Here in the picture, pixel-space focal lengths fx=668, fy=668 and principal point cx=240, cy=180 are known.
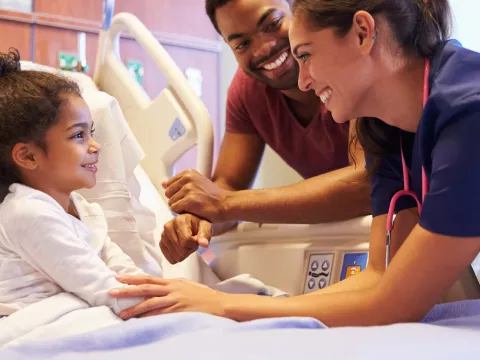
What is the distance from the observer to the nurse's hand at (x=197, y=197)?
193cm

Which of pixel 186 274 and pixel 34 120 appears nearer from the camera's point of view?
pixel 34 120

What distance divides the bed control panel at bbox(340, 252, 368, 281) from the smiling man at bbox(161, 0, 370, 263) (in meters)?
0.12

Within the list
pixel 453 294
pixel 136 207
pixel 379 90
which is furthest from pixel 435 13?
pixel 136 207

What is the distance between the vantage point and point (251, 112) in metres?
2.24

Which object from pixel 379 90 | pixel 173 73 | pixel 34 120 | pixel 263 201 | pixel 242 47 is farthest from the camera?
pixel 173 73

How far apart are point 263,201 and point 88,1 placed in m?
2.66

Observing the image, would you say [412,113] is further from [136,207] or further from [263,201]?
[136,207]

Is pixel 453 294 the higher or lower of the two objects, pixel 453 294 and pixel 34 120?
the lower

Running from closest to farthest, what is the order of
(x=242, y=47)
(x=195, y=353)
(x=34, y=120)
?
(x=195, y=353) → (x=34, y=120) → (x=242, y=47)

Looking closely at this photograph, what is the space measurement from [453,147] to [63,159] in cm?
87

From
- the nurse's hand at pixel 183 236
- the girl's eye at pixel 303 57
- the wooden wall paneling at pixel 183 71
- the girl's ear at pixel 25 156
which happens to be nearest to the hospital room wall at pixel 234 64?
the wooden wall paneling at pixel 183 71

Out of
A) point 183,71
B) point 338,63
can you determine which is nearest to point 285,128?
point 338,63

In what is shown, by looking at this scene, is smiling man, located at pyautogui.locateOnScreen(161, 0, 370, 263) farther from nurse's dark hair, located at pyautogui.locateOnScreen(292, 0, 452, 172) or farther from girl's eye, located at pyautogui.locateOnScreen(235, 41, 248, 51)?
nurse's dark hair, located at pyautogui.locateOnScreen(292, 0, 452, 172)

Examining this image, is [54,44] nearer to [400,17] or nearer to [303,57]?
[303,57]
